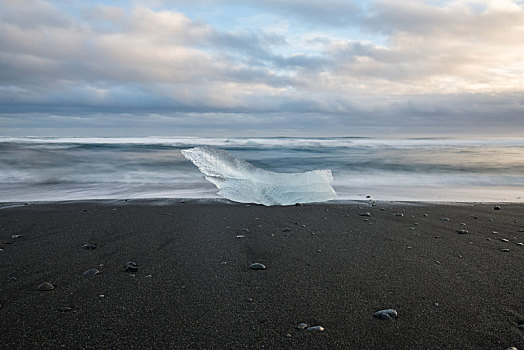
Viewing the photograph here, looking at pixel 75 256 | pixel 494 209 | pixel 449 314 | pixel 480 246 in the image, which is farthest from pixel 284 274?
pixel 494 209

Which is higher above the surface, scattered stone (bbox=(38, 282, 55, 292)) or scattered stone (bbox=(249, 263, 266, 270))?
scattered stone (bbox=(249, 263, 266, 270))

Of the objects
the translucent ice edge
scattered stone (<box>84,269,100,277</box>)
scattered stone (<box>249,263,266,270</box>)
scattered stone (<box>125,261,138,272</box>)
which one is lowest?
scattered stone (<box>84,269,100,277</box>)

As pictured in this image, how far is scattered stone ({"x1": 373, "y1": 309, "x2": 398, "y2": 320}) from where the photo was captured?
76.7 inches

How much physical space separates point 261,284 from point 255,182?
13.1ft

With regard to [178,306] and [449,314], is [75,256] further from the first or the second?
[449,314]

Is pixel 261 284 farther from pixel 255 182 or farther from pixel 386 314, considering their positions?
pixel 255 182

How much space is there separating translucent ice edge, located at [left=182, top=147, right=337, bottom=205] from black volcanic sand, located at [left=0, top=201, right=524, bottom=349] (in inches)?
56.9

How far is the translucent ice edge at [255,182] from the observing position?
5.87 meters

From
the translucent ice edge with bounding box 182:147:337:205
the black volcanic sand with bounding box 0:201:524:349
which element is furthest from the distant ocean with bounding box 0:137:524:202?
the black volcanic sand with bounding box 0:201:524:349

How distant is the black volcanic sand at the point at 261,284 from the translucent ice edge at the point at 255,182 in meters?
1.45

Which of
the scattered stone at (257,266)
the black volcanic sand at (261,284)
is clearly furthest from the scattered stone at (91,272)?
the scattered stone at (257,266)

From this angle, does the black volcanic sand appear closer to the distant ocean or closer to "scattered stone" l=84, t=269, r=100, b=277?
"scattered stone" l=84, t=269, r=100, b=277

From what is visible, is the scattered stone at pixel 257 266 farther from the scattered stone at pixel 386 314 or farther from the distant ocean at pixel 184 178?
the distant ocean at pixel 184 178

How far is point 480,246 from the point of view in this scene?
3.34m
